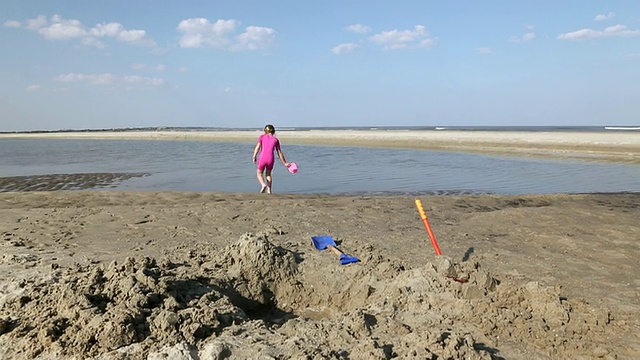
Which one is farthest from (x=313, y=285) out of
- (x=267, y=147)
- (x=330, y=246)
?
(x=267, y=147)

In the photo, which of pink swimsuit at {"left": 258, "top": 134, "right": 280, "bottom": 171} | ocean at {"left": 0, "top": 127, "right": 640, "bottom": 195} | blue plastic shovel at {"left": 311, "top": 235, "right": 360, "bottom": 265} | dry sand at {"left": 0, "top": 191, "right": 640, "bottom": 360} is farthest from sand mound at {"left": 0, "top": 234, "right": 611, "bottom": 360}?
ocean at {"left": 0, "top": 127, "right": 640, "bottom": 195}

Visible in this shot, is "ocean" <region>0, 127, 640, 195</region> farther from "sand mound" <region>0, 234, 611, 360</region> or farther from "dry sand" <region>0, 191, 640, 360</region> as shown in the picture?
"sand mound" <region>0, 234, 611, 360</region>

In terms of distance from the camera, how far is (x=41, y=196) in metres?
9.77

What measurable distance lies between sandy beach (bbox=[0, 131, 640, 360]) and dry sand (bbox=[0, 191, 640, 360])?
0.01 meters

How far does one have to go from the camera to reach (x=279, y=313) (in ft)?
13.9

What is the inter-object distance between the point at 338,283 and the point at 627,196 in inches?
357

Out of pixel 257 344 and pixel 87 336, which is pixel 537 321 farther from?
pixel 87 336

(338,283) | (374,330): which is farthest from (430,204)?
(374,330)

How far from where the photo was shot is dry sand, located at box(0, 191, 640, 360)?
9.61ft

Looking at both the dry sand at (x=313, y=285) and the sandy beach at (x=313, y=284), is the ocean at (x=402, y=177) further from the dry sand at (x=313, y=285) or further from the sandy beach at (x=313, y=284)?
the dry sand at (x=313, y=285)

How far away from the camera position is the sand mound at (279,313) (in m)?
2.84

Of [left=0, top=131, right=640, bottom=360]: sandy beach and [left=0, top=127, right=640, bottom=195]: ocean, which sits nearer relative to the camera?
[left=0, top=131, right=640, bottom=360]: sandy beach

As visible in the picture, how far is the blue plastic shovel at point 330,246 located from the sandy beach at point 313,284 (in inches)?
3.2

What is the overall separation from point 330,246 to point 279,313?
4.26ft
